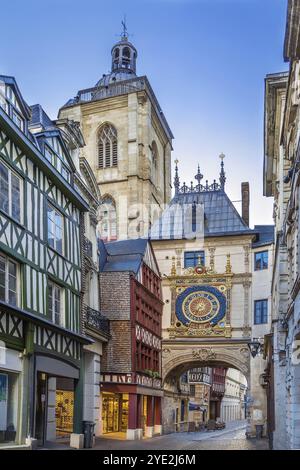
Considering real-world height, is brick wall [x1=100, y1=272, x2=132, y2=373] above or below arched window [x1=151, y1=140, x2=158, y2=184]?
below

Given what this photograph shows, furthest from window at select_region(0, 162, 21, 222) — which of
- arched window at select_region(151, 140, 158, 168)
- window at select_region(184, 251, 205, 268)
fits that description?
arched window at select_region(151, 140, 158, 168)

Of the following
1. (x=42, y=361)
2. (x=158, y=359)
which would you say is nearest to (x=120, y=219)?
(x=158, y=359)

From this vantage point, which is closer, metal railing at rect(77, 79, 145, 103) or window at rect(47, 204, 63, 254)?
window at rect(47, 204, 63, 254)

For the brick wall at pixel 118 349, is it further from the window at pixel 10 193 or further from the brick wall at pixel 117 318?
the window at pixel 10 193

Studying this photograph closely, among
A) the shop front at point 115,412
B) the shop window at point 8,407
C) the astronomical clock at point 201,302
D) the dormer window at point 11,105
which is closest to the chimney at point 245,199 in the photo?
the astronomical clock at point 201,302

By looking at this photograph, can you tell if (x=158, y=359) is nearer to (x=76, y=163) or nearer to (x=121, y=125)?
(x=76, y=163)

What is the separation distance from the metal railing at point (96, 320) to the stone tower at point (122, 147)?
2316 centimetres

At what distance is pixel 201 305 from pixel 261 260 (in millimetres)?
3996

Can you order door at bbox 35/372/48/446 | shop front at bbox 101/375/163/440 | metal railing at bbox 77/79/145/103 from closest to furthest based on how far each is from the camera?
1. door at bbox 35/372/48/446
2. shop front at bbox 101/375/163/440
3. metal railing at bbox 77/79/145/103

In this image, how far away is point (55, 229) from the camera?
18.6 meters

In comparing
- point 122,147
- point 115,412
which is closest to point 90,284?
point 115,412

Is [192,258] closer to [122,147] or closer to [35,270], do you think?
[122,147]

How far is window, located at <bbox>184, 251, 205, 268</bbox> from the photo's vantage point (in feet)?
121

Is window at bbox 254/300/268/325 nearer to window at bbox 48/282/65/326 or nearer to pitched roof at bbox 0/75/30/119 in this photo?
window at bbox 48/282/65/326
